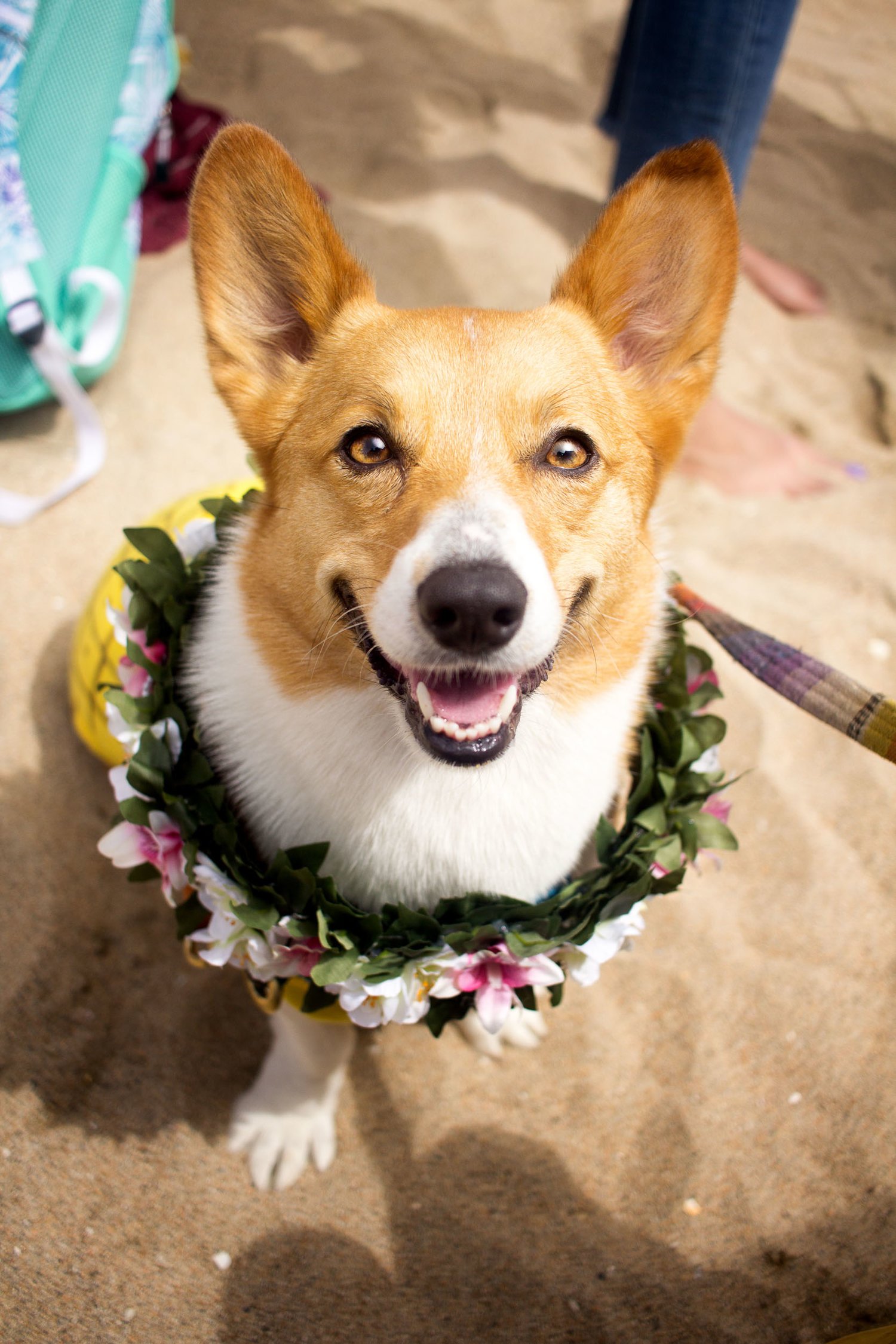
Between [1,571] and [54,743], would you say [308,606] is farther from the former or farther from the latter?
[1,571]

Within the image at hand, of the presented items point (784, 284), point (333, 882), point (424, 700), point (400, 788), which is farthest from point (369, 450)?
point (784, 284)

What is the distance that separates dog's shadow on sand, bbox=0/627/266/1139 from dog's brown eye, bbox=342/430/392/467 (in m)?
1.38

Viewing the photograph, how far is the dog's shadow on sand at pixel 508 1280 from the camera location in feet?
5.67

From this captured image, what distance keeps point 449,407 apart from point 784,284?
3.49 meters

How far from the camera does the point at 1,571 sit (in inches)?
106

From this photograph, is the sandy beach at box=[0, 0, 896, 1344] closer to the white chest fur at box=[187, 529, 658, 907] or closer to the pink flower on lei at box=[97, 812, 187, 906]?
the pink flower on lei at box=[97, 812, 187, 906]

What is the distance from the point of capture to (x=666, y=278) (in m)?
1.63

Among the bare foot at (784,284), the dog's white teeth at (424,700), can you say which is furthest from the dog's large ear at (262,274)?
the bare foot at (784,284)

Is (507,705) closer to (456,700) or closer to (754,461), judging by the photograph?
(456,700)

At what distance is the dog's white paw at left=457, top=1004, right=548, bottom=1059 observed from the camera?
213cm

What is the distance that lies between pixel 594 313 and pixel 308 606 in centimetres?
82

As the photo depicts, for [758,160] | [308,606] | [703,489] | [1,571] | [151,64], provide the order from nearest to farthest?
1. [308,606]
2. [1,571]
3. [151,64]
4. [703,489]
5. [758,160]

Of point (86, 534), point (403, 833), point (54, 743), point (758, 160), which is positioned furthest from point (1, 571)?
point (758, 160)

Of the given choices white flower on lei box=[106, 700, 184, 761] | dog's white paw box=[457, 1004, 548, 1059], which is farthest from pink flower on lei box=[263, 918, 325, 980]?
dog's white paw box=[457, 1004, 548, 1059]
